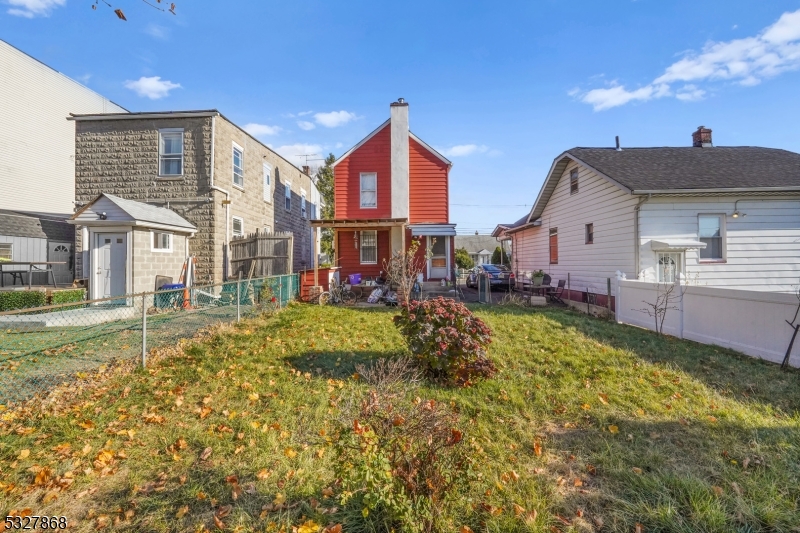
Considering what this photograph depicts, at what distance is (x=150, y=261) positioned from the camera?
10.9 metres

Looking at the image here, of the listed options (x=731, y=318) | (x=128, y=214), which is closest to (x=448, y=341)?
(x=731, y=318)

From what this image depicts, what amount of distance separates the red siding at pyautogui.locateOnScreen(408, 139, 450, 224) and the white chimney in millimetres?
408

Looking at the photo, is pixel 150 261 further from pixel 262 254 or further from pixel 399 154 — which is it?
pixel 399 154

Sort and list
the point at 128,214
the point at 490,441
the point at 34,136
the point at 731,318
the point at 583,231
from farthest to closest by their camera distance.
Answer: the point at 34,136
the point at 583,231
the point at 128,214
the point at 731,318
the point at 490,441

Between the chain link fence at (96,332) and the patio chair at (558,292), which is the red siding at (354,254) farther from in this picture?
the patio chair at (558,292)

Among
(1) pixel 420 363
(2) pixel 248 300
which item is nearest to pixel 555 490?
(1) pixel 420 363

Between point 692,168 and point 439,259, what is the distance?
9473 millimetres

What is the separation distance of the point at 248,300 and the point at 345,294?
3684 mm

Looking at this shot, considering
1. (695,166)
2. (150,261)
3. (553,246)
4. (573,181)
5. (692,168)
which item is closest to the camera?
(150,261)

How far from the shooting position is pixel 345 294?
12734 mm

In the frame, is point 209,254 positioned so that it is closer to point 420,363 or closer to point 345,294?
point 345,294

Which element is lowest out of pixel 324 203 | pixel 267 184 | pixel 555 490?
pixel 555 490

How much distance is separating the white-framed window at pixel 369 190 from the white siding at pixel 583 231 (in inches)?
321

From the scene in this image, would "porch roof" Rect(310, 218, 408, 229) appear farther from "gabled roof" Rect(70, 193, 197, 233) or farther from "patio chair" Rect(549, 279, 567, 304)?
"patio chair" Rect(549, 279, 567, 304)
